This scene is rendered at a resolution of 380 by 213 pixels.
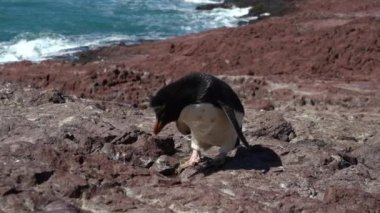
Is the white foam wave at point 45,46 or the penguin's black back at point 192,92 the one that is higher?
the penguin's black back at point 192,92

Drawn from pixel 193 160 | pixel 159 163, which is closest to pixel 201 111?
pixel 193 160

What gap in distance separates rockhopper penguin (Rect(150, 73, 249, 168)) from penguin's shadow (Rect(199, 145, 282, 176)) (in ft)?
0.27

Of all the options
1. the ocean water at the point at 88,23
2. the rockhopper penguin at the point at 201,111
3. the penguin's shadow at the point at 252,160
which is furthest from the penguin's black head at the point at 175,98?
the ocean water at the point at 88,23

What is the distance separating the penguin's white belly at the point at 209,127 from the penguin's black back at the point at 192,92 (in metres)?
0.06

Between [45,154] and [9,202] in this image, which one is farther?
[45,154]

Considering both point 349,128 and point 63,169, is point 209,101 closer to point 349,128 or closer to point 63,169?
point 63,169

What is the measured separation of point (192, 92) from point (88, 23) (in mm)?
24929

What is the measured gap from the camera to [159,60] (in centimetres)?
1948

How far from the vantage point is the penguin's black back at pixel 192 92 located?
18.3 ft

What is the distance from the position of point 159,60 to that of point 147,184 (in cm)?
1484

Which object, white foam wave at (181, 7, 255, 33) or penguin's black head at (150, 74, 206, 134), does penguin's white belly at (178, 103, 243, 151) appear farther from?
white foam wave at (181, 7, 255, 33)

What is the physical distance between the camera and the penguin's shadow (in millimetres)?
5426

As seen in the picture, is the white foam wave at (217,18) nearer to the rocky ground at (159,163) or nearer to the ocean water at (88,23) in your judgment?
the ocean water at (88,23)

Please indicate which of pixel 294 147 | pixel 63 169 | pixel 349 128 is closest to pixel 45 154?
pixel 63 169
